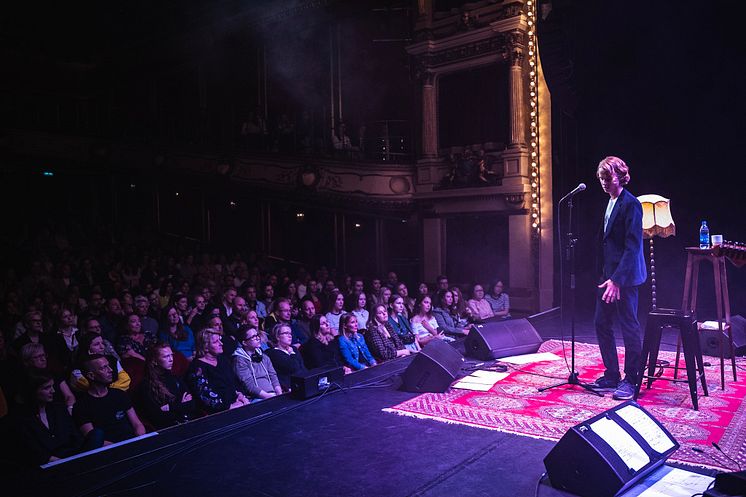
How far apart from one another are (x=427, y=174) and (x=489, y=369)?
6.90 meters

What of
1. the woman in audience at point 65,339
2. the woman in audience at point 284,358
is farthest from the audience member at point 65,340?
the woman in audience at point 284,358

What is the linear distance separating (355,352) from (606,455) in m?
3.05

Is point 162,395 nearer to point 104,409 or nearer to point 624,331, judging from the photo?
point 104,409

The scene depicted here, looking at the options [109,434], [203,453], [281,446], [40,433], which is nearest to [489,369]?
[281,446]

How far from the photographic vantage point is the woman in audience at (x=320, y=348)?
4.95 m

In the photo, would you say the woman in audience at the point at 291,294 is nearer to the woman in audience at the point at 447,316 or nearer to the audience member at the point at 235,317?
the audience member at the point at 235,317

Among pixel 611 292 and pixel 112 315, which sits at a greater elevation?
pixel 611 292

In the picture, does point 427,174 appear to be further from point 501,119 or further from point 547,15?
point 547,15

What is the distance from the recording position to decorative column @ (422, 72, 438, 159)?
444 inches

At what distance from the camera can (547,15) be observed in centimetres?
598

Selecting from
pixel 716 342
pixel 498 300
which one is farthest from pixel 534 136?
pixel 716 342

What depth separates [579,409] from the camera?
3607mm

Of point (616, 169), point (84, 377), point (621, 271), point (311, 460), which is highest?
point (616, 169)

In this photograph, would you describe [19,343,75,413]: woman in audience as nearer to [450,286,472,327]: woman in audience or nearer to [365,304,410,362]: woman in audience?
[365,304,410,362]: woman in audience
